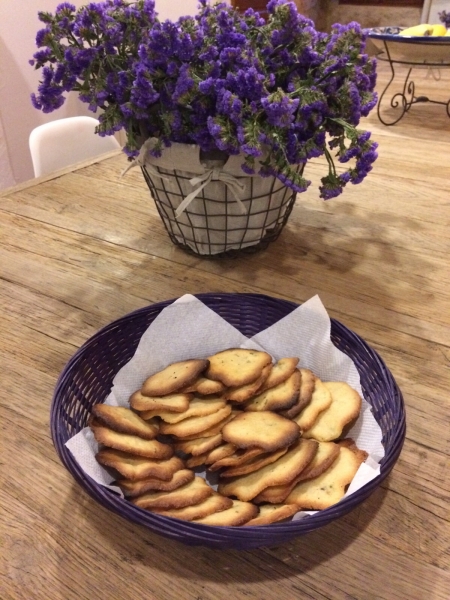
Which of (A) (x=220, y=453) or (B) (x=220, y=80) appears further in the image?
(B) (x=220, y=80)

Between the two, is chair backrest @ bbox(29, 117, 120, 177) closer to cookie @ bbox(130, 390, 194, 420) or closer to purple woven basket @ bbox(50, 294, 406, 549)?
purple woven basket @ bbox(50, 294, 406, 549)

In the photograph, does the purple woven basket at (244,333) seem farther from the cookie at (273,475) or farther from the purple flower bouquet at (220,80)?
the purple flower bouquet at (220,80)

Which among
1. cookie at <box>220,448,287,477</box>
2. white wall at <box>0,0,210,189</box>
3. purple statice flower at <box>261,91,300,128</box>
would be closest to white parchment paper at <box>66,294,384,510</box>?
cookie at <box>220,448,287,477</box>

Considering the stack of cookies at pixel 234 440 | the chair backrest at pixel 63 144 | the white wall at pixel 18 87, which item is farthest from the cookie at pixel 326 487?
the white wall at pixel 18 87

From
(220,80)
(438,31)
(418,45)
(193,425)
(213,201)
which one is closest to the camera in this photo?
(193,425)

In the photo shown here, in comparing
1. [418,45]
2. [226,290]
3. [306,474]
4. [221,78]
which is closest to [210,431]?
[306,474]

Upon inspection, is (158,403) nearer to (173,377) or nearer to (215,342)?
(173,377)
